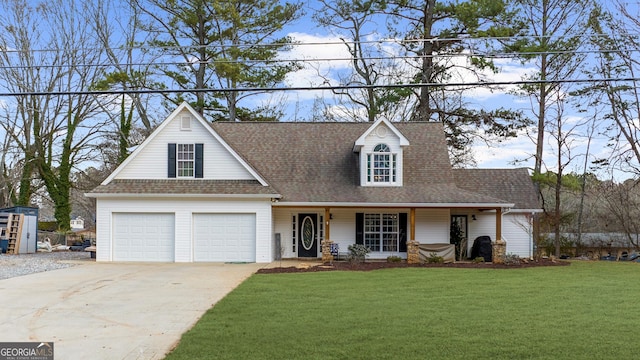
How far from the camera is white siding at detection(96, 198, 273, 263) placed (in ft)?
73.4

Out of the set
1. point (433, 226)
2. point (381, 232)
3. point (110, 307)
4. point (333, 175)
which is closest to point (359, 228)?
point (381, 232)

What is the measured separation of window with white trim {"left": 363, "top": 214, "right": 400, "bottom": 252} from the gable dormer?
4.60ft

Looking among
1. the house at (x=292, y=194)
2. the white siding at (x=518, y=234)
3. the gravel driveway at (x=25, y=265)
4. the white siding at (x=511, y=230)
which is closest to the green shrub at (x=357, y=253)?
the house at (x=292, y=194)

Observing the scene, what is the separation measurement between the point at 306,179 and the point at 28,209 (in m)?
13.5

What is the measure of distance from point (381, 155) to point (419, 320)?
48.9 feet

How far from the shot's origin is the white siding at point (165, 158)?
23031mm

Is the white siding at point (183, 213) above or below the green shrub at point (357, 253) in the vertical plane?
above

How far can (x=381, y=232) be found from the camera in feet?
80.7

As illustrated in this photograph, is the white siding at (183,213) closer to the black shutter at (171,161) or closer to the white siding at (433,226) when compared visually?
the black shutter at (171,161)

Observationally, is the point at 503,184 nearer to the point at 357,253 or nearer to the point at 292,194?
the point at 357,253

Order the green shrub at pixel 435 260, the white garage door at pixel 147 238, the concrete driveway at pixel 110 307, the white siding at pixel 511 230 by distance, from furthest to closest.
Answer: the white siding at pixel 511 230 → the white garage door at pixel 147 238 → the green shrub at pixel 435 260 → the concrete driveway at pixel 110 307

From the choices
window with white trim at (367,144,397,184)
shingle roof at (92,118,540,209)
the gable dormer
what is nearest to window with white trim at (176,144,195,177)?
shingle roof at (92,118,540,209)

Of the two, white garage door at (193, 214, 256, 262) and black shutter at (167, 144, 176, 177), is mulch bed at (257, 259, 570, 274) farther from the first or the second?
black shutter at (167, 144, 176, 177)

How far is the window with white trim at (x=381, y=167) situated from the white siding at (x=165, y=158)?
16.5 ft
